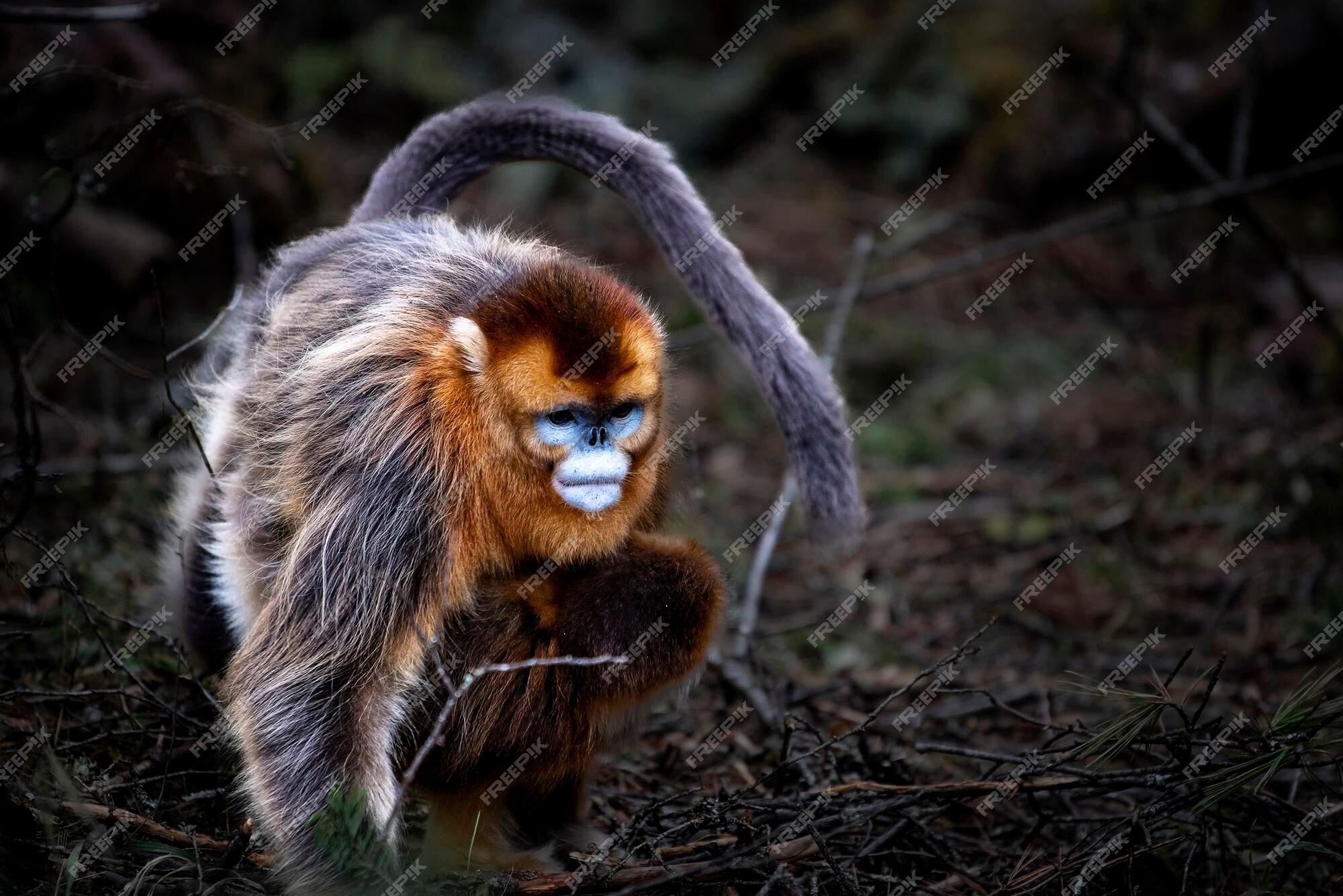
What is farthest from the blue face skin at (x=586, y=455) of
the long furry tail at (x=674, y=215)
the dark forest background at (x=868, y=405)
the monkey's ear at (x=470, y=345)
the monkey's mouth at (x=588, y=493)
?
the dark forest background at (x=868, y=405)

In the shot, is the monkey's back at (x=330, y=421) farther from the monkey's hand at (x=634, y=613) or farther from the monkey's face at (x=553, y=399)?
the monkey's hand at (x=634, y=613)

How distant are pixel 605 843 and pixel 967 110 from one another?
26.3 ft

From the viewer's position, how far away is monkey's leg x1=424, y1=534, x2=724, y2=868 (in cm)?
274

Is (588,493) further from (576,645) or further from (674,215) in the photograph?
(674,215)

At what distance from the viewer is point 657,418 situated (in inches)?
117

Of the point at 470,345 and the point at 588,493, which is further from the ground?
the point at 470,345

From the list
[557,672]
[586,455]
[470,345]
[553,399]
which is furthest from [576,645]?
[470,345]

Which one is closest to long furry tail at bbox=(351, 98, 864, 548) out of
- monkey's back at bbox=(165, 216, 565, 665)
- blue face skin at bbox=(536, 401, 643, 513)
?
monkey's back at bbox=(165, 216, 565, 665)

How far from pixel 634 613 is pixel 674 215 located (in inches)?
51.6

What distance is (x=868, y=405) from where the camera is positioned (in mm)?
7277

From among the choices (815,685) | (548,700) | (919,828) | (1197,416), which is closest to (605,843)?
(548,700)

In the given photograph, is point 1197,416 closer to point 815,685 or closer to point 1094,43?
point 815,685

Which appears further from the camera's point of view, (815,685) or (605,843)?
(815,685)

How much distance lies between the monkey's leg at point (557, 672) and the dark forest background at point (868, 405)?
0.31 metres
